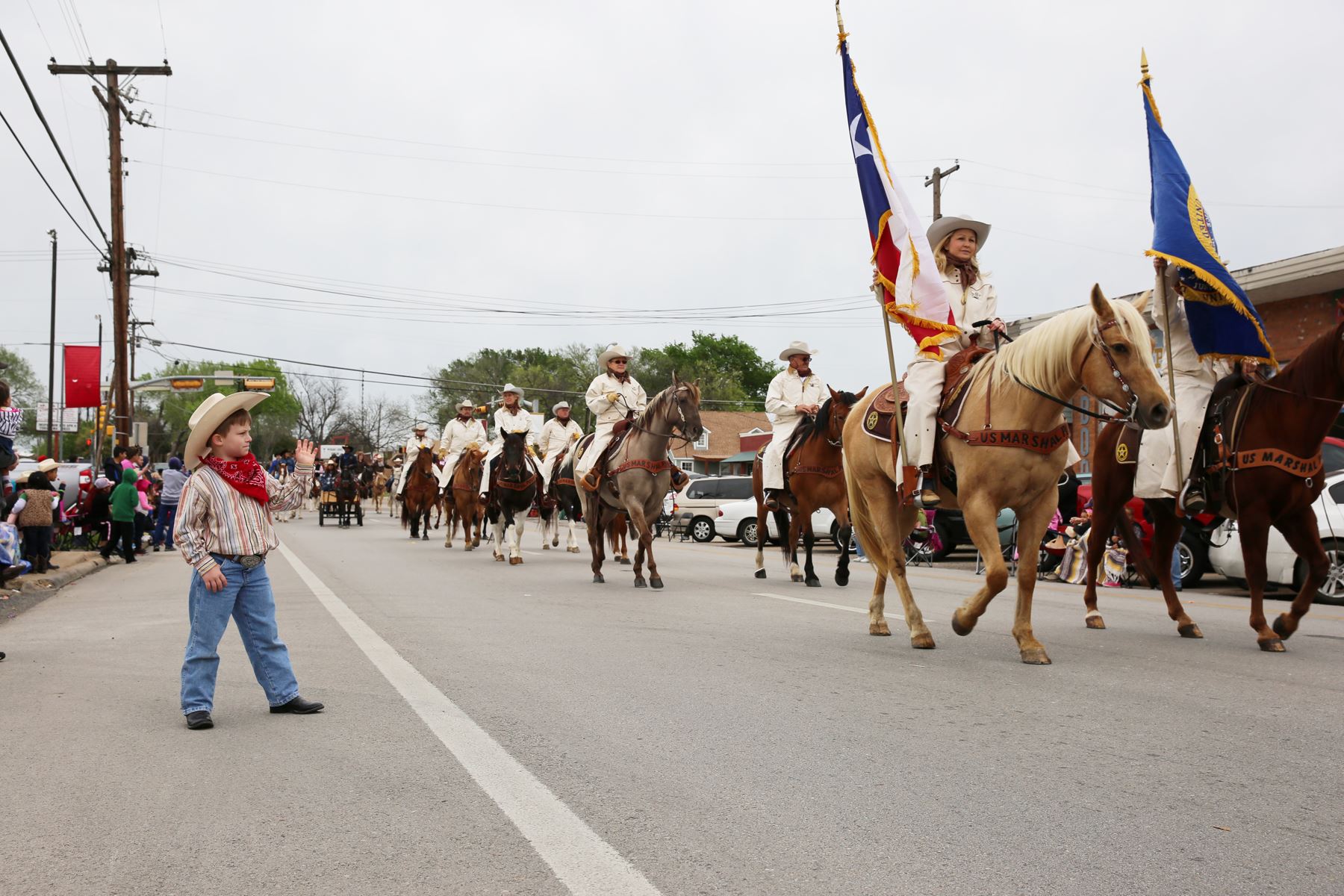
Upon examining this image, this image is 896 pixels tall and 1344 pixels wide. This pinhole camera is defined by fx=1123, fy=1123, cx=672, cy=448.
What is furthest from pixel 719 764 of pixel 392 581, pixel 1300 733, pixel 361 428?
pixel 361 428

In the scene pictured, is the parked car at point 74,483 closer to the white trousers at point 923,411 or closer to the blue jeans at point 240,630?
the blue jeans at point 240,630

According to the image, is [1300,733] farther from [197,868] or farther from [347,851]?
[197,868]

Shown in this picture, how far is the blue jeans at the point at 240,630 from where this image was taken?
5.86 metres

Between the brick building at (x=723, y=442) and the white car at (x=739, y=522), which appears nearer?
the white car at (x=739, y=522)

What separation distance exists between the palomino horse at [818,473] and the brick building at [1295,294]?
10.0 meters

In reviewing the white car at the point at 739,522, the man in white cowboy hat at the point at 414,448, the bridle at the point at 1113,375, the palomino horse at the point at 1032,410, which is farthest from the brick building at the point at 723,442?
the bridle at the point at 1113,375

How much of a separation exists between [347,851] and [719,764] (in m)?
1.69

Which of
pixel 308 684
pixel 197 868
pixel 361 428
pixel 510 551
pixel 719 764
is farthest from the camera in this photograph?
pixel 361 428

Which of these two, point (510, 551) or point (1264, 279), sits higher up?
point (1264, 279)

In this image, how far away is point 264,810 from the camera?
433cm

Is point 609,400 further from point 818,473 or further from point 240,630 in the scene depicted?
point 240,630

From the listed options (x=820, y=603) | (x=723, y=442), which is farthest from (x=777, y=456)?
(x=723, y=442)

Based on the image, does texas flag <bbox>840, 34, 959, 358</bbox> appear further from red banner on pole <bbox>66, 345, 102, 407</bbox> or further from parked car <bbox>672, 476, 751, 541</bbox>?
red banner on pole <bbox>66, 345, 102, 407</bbox>

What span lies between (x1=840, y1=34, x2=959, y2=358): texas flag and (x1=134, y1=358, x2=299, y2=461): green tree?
102m
